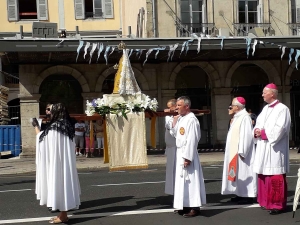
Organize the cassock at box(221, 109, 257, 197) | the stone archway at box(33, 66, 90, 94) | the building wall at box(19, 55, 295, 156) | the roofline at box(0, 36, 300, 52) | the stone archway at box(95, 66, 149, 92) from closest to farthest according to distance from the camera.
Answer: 1. the cassock at box(221, 109, 257, 197)
2. the roofline at box(0, 36, 300, 52)
3. the building wall at box(19, 55, 295, 156)
4. the stone archway at box(33, 66, 90, 94)
5. the stone archway at box(95, 66, 149, 92)

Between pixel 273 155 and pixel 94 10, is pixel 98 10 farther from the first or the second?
pixel 273 155

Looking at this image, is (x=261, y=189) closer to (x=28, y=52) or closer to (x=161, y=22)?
(x=28, y=52)

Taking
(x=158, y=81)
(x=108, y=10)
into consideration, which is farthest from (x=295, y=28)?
(x=108, y=10)

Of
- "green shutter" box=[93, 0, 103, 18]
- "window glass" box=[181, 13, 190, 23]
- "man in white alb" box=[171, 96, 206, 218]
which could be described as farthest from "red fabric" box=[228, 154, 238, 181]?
"green shutter" box=[93, 0, 103, 18]

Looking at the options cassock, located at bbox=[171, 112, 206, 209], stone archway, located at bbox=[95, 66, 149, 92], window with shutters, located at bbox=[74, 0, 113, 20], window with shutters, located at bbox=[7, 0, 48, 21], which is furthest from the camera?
window with shutters, located at bbox=[74, 0, 113, 20]

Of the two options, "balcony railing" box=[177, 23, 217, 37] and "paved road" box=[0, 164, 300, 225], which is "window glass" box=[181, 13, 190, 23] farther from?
"paved road" box=[0, 164, 300, 225]

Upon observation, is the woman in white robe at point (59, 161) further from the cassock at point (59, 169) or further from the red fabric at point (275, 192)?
the red fabric at point (275, 192)

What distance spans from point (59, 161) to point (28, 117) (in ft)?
48.7

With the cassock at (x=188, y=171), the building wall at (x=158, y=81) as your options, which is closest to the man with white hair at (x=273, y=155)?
the cassock at (x=188, y=171)

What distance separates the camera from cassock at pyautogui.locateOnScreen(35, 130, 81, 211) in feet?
27.7

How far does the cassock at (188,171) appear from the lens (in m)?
8.67

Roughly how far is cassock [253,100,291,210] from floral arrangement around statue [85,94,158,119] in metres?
1.96

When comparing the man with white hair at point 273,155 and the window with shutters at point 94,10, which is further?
the window with shutters at point 94,10

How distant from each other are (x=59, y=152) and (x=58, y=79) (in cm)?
1527
